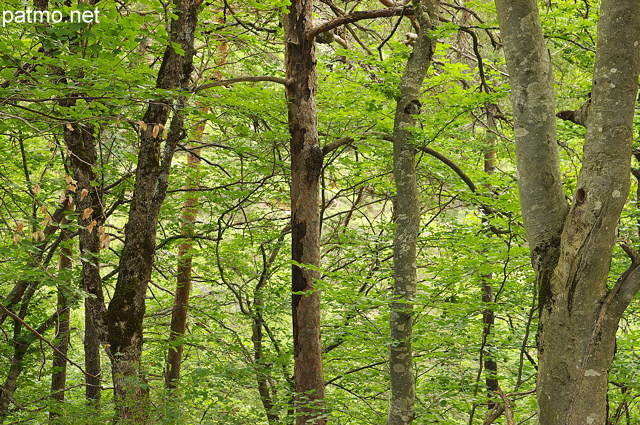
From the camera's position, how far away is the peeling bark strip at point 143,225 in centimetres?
→ 598

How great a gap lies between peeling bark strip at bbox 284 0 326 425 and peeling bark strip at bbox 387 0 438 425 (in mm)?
1186

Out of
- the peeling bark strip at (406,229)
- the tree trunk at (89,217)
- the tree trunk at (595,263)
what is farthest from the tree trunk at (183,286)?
the tree trunk at (595,263)

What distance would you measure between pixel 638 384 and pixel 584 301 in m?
4.52

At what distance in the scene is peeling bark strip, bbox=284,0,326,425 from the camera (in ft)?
21.1

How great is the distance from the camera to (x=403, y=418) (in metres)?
5.24

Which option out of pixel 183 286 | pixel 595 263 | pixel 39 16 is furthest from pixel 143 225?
pixel 595 263

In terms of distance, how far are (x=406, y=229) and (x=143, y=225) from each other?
2.85 metres

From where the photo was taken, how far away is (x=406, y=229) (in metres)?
5.57

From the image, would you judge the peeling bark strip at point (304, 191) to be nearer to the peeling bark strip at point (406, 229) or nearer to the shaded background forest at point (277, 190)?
the shaded background forest at point (277, 190)

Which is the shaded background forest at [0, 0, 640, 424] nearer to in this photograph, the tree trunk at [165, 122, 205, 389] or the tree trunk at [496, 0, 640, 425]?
the tree trunk at [165, 122, 205, 389]

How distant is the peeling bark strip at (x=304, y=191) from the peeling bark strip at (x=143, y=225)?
1.23 m

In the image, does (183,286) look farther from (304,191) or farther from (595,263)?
(595,263)

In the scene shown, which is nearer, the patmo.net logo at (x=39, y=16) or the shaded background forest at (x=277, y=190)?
the patmo.net logo at (x=39, y=16)

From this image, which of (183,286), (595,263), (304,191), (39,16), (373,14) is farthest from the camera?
(183,286)
